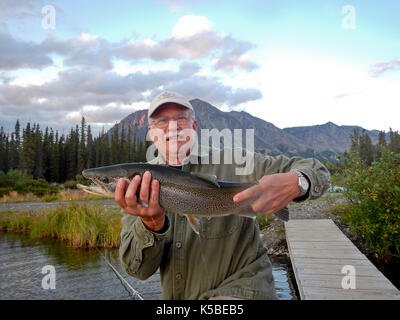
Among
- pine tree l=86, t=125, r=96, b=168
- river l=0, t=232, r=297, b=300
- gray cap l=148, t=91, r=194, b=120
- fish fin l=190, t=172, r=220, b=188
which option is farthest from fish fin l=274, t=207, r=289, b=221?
pine tree l=86, t=125, r=96, b=168

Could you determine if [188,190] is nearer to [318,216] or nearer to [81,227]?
[81,227]

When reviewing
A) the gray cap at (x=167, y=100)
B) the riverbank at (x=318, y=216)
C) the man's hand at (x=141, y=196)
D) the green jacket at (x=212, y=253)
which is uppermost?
the gray cap at (x=167, y=100)

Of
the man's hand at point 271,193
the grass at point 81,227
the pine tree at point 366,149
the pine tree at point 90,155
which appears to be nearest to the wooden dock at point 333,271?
the man's hand at point 271,193

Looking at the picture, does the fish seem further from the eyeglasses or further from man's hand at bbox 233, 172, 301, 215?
the eyeglasses

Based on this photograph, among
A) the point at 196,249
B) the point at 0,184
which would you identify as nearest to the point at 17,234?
the point at 196,249

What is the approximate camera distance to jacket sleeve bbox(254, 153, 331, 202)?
320 centimetres

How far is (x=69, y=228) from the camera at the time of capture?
16.3 m

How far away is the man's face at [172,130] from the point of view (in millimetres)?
3846

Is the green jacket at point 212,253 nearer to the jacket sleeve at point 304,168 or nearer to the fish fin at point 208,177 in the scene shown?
the jacket sleeve at point 304,168

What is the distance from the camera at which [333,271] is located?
798cm

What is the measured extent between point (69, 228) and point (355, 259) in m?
12.9

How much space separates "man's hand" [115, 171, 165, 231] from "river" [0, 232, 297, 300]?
293 inches
